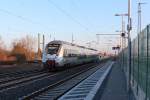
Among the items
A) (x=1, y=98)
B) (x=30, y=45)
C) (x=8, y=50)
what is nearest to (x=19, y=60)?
(x=8, y=50)

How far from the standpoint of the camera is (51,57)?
150ft

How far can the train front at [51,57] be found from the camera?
4528cm

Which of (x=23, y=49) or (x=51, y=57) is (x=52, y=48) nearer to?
(x=51, y=57)

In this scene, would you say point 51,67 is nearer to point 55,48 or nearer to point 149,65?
point 55,48

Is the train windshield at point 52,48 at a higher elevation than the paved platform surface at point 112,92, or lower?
higher

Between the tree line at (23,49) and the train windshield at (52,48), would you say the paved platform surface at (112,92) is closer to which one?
the train windshield at (52,48)

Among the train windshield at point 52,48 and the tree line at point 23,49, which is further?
the tree line at point 23,49

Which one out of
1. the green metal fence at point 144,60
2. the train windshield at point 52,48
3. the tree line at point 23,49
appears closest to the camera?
the green metal fence at point 144,60

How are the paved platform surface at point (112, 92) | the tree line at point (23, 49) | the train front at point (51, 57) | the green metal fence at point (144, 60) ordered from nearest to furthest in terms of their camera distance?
the green metal fence at point (144, 60), the paved platform surface at point (112, 92), the train front at point (51, 57), the tree line at point (23, 49)

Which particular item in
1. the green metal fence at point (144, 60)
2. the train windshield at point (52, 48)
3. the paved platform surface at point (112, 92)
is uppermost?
the train windshield at point (52, 48)

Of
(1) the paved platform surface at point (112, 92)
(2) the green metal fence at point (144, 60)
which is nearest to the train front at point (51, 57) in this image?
(1) the paved platform surface at point (112, 92)

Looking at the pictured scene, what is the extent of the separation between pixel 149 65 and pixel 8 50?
104m

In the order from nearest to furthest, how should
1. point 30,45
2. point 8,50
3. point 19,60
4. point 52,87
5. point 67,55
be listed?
1. point 52,87
2. point 67,55
3. point 19,60
4. point 8,50
5. point 30,45

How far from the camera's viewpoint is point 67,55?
166 feet
